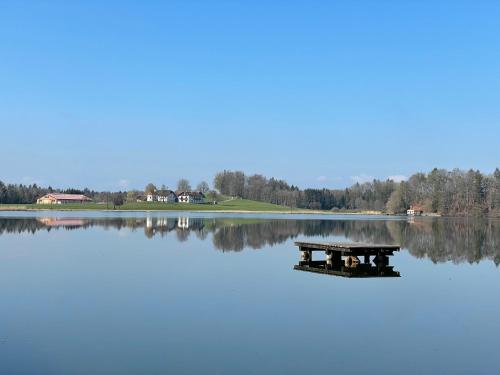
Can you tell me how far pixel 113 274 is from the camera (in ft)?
84.1

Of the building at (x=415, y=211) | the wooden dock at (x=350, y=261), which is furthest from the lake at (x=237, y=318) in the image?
the building at (x=415, y=211)

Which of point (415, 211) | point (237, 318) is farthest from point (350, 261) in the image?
point (415, 211)

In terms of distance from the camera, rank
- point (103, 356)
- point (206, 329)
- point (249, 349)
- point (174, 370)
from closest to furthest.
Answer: point (174, 370) < point (103, 356) < point (249, 349) < point (206, 329)

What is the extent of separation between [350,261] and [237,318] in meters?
16.9

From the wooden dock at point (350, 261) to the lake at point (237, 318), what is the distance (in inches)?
33.3

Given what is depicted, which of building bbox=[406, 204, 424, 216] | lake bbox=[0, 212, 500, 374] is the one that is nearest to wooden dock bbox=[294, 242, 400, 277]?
lake bbox=[0, 212, 500, 374]

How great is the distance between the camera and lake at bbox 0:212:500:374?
12.6m

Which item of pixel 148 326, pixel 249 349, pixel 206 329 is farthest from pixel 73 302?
pixel 249 349

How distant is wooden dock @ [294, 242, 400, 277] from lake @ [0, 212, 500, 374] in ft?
2.77

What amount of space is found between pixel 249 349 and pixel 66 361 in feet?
13.3

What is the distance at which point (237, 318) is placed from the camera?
16.8m

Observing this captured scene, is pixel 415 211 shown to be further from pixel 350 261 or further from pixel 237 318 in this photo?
pixel 237 318

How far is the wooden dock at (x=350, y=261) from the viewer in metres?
29.3

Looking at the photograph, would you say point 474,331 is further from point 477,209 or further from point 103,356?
point 477,209
